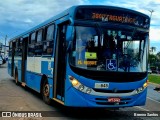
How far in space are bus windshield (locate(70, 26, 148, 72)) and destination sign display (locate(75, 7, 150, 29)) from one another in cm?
29

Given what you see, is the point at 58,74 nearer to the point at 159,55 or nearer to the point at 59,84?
the point at 59,84

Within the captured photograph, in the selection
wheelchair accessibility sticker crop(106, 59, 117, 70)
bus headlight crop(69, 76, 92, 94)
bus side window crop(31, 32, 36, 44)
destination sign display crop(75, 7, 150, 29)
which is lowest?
bus headlight crop(69, 76, 92, 94)

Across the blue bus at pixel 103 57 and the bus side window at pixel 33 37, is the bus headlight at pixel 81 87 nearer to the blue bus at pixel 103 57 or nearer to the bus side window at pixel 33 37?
the blue bus at pixel 103 57

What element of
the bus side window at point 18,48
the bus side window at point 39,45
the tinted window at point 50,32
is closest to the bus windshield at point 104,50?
the tinted window at point 50,32

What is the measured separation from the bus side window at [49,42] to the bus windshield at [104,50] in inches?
94.2

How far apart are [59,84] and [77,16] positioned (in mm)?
2344

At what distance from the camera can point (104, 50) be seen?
10336 mm

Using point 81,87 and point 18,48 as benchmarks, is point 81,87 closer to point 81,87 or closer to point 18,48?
point 81,87

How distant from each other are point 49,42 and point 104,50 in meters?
3.13

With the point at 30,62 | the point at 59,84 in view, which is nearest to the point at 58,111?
the point at 59,84

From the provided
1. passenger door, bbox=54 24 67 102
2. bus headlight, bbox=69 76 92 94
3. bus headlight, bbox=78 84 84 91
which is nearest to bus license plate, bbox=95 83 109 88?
bus headlight, bbox=69 76 92 94

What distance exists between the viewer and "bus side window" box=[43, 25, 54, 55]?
41.3 feet

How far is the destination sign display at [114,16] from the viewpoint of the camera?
10.3 metres

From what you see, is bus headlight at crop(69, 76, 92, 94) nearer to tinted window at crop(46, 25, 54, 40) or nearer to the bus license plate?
the bus license plate
